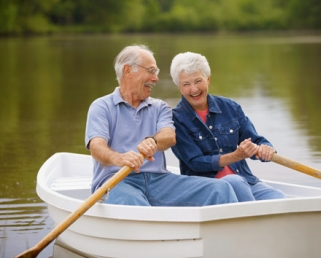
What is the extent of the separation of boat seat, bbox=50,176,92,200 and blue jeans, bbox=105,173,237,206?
1.19 metres

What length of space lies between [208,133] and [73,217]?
1.30 meters

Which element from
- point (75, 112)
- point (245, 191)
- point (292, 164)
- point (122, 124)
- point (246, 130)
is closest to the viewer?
point (245, 191)

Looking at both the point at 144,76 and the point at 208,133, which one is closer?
the point at 144,76

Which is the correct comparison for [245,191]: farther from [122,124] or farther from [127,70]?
[127,70]

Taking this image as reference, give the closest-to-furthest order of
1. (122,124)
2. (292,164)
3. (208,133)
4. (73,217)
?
1. (73,217)
2. (122,124)
3. (292,164)
4. (208,133)

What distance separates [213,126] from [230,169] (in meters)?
0.35

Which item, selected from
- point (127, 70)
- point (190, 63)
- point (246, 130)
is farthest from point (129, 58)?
point (246, 130)

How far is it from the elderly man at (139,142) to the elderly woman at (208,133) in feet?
0.65

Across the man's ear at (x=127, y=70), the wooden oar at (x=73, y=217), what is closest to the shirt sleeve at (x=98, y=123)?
the man's ear at (x=127, y=70)

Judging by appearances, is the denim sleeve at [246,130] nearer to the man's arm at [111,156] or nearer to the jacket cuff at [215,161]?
the jacket cuff at [215,161]

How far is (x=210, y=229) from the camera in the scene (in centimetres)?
530

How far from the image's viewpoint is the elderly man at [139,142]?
5.69 metres

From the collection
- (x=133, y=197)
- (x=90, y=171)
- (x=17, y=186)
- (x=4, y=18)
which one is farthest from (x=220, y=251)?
(x=4, y=18)

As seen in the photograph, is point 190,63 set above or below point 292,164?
above
